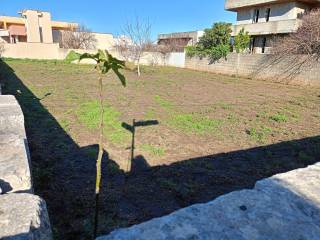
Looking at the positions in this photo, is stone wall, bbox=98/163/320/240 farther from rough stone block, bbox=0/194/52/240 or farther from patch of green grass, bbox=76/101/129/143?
patch of green grass, bbox=76/101/129/143

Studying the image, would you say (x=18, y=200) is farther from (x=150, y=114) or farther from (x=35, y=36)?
(x=35, y=36)

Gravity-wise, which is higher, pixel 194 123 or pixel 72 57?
pixel 72 57

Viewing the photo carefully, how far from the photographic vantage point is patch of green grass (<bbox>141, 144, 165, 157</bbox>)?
14.5ft

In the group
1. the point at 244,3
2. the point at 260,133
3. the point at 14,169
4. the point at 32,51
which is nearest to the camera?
the point at 14,169

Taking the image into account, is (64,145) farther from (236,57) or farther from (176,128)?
(236,57)

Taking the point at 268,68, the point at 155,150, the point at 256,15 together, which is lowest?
the point at 155,150

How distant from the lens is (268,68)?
1578 centimetres

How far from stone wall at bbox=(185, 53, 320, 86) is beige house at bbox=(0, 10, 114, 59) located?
1394 centimetres

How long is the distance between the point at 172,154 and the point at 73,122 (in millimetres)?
2753

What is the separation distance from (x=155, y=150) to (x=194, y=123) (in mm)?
1959

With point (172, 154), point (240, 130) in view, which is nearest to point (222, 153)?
point (172, 154)

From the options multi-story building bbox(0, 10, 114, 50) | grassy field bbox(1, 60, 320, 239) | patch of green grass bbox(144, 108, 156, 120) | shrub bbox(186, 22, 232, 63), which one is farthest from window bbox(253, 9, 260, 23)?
patch of green grass bbox(144, 108, 156, 120)

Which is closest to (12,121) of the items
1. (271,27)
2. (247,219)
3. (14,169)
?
(14,169)

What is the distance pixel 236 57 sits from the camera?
710 inches
